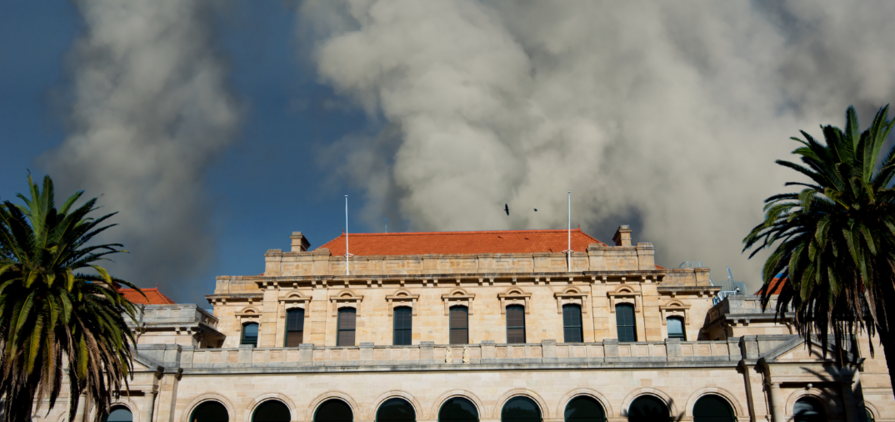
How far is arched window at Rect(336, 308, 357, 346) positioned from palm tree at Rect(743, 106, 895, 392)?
2060 centimetres

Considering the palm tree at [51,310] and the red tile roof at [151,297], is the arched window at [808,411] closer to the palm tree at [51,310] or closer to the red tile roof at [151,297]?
the palm tree at [51,310]

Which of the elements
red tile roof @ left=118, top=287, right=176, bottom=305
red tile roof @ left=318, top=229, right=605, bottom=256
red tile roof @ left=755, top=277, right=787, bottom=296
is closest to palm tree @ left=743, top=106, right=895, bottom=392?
red tile roof @ left=755, top=277, right=787, bottom=296

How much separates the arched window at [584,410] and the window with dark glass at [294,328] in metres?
15.0

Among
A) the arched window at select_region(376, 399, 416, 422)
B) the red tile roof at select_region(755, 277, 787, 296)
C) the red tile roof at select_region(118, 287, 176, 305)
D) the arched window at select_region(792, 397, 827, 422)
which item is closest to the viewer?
the red tile roof at select_region(755, 277, 787, 296)

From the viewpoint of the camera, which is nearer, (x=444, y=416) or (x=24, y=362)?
(x=24, y=362)

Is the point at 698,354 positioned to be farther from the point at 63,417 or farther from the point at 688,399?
the point at 63,417

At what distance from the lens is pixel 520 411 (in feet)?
102

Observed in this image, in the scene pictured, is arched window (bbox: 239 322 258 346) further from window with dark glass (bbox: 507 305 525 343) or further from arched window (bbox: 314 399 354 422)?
window with dark glass (bbox: 507 305 525 343)

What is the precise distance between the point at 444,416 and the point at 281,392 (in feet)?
24.6

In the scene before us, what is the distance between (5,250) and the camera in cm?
2488

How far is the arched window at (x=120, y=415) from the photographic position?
30.8 metres

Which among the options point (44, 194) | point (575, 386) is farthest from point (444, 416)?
point (44, 194)

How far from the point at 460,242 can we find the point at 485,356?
41.2 ft

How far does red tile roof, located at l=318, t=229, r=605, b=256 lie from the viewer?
139 feet
